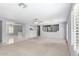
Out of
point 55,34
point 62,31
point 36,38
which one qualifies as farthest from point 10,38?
point 62,31

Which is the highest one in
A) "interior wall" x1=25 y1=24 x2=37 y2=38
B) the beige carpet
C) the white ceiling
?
the white ceiling

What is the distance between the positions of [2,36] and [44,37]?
2.69 meters

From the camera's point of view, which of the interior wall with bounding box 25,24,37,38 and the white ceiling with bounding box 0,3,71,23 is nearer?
the white ceiling with bounding box 0,3,71,23

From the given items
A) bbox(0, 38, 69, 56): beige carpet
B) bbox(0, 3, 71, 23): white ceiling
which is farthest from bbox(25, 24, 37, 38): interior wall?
bbox(0, 3, 71, 23): white ceiling

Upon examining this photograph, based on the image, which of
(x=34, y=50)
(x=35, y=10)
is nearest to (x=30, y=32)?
(x=34, y=50)

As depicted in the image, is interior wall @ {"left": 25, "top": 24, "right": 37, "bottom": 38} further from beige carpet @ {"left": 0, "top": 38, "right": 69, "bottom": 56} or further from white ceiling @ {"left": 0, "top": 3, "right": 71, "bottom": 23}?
white ceiling @ {"left": 0, "top": 3, "right": 71, "bottom": 23}

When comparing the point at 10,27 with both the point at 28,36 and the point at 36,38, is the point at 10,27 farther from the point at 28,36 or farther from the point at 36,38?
the point at 36,38

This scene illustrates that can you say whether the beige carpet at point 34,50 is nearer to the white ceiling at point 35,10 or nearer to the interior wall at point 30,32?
the interior wall at point 30,32

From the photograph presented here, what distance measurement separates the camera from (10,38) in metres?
5.96

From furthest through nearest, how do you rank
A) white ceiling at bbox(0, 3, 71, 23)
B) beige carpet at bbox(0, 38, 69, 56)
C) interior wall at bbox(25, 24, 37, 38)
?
1. interior wall at bbox(25, 24, 37, 38)
2. beige carpet at bbox(0, 38, 69, 56)
3. white ceiling at bbox(0, 3, 71, 23)

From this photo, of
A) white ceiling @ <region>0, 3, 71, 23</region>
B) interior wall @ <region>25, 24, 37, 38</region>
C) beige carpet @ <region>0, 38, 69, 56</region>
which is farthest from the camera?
interior wall @ <region>25, 24, 37, 38</region>

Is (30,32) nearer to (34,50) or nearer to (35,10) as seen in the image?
(34,50)

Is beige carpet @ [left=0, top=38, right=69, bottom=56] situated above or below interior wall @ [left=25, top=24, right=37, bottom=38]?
below

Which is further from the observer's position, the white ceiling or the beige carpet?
the beige carpet
